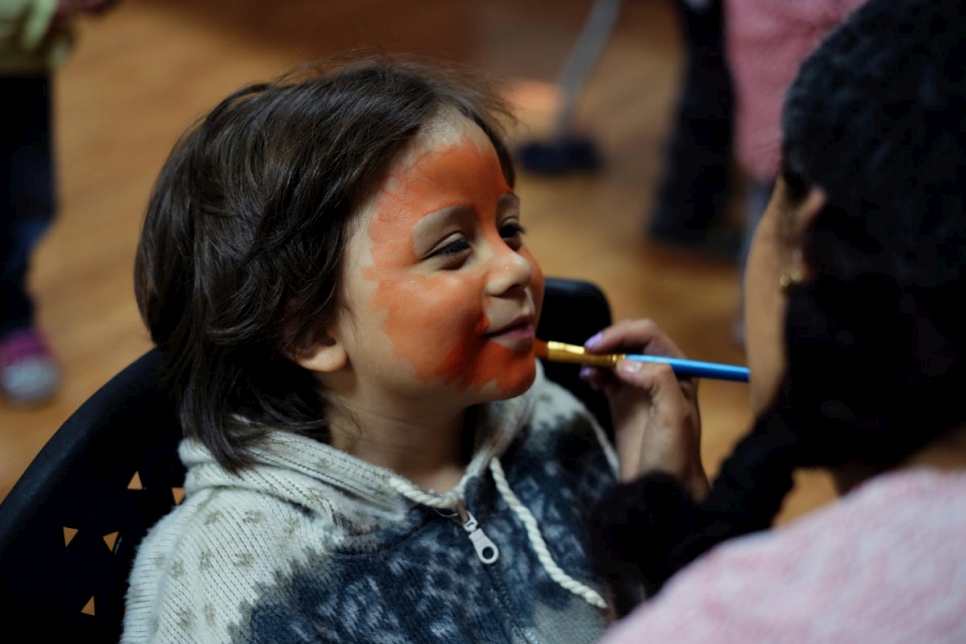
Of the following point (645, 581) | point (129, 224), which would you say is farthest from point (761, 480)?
point (129, 224)

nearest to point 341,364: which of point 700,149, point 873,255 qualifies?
point 873,255

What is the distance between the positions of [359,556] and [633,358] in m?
0.32

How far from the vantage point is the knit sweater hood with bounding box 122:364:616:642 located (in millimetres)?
835

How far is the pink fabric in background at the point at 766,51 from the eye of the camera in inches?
57.0

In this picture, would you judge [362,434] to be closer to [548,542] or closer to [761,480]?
[548,542]

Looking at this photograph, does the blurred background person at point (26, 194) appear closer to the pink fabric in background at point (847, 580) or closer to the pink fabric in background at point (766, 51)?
the pink fabric in background at point (766, 51)

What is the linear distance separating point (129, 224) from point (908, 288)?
194 cm

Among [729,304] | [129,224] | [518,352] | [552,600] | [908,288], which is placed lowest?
[729,304]

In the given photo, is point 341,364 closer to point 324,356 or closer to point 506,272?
point 324,356

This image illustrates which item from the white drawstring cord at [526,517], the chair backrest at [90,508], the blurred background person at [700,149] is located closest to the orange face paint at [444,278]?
the white drawstring cord at [526,517]

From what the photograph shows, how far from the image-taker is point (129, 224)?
2223 millimetres

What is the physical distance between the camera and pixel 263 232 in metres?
0.87

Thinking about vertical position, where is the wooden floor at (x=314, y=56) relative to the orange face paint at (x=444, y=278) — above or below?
below

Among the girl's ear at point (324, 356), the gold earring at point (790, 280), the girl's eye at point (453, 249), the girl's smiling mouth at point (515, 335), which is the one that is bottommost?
the girl's ear at point (324, 356)
